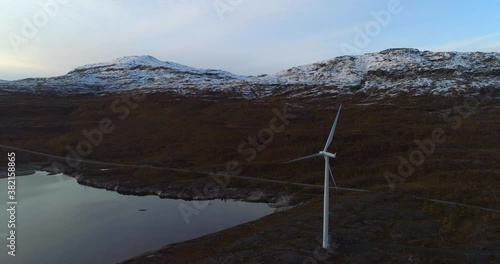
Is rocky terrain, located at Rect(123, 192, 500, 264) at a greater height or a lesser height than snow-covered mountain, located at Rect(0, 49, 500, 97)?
lesser

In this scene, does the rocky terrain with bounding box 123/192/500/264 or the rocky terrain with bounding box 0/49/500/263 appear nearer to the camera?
the rocky terrain with bounding box 123/192/500/264

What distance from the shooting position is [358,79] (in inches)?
5571

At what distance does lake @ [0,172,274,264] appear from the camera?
30.6 metres

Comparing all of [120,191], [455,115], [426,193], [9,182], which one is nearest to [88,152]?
[9,182]

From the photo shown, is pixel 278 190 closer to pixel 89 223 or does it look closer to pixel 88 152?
pixel 89 223

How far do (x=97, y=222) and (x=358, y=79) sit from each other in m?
119

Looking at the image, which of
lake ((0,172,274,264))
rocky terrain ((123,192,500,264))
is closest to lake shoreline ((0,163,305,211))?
lake ((0,172,274,264))

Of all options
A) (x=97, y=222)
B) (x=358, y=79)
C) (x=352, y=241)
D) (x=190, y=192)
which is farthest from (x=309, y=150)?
(x=358, y=79)

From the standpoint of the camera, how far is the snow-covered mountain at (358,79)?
12281cm

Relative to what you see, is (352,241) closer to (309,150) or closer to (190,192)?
(190,192)

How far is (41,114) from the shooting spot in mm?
101625

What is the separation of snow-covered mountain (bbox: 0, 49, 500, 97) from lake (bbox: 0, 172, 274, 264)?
82.3 meters

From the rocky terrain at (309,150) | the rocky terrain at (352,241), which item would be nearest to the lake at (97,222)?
the rocky terrain at (309,150)

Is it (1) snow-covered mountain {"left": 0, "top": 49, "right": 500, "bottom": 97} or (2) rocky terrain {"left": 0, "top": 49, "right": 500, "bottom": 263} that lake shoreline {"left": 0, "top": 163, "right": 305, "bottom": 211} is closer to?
(2) rocky terrain {"left": 0, "top": 49, "right": 500, "bottom": 263}
